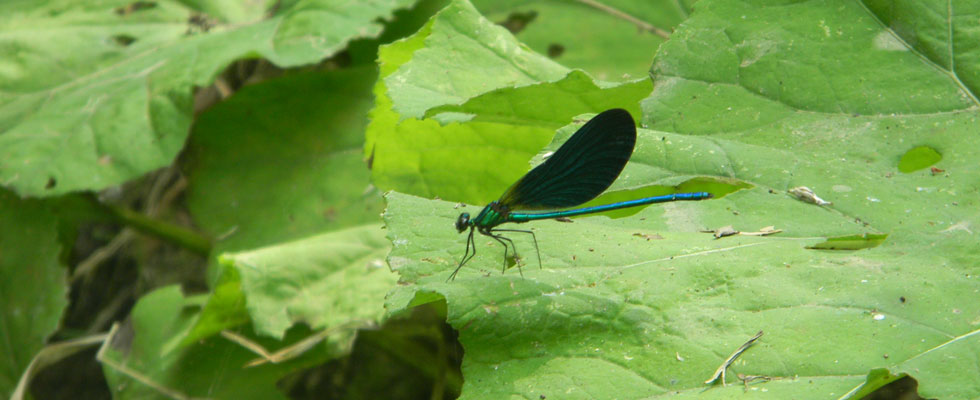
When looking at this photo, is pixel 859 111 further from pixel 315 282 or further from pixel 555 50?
pixel 315 282

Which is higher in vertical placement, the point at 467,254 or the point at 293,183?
the point at 467,254

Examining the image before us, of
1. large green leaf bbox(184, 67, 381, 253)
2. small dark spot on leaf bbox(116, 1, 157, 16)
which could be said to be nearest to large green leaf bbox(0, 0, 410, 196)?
small dark spot on leaf bbox(116, 1, 157, 16)

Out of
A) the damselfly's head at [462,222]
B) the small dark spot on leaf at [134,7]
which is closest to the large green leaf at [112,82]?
the small dark spot on leaf at [134,7]

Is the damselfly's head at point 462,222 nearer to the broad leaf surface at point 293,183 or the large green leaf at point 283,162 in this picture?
the broad leaf surface at point 293,183

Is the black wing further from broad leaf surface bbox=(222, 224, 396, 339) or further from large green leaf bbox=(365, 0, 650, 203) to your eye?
broad leaf surface bbox=(222, 224, 396, 339)

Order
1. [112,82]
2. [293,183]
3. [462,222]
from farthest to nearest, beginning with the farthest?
[293,183], [112,82], [462,222]

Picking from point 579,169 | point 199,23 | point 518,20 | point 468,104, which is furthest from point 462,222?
point 199,23

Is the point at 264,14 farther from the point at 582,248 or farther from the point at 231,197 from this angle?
the point at 582,248

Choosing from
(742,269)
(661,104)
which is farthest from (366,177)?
(742,269)
